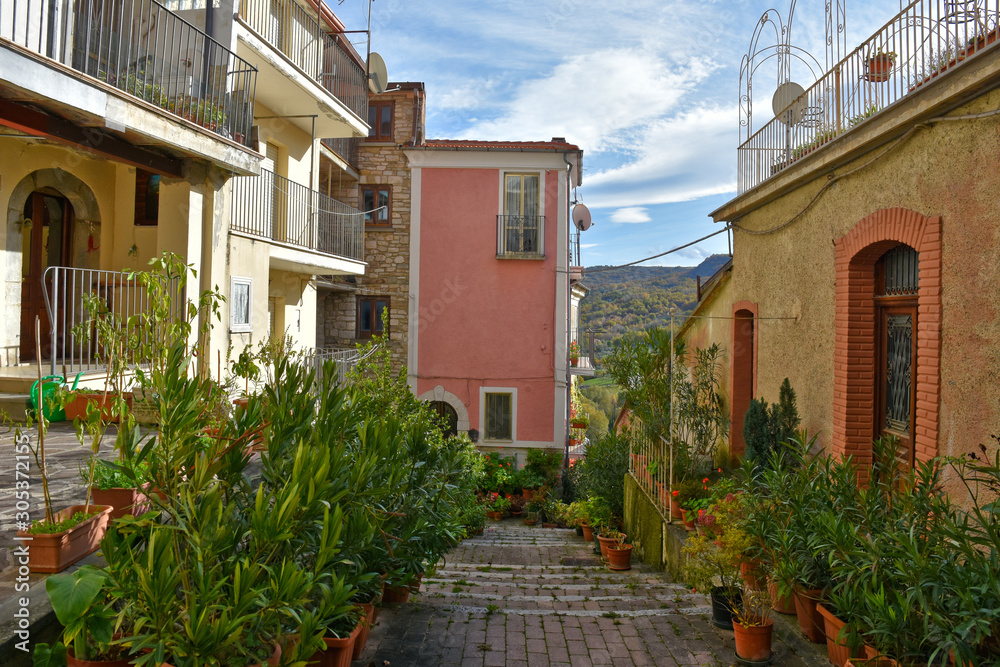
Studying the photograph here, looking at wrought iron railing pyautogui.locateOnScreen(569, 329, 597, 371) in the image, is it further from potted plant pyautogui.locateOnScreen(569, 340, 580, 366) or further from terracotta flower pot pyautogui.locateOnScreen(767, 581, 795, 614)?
terracotta flower pot pyautogui.locateOnScreen(767, 581, 795, 614)

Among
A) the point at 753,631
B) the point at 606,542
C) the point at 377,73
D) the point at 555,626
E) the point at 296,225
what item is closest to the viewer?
the point at 753,631

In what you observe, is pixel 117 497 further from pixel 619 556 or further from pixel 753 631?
pixel 619 556

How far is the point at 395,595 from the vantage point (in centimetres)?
530

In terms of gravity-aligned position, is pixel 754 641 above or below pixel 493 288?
below

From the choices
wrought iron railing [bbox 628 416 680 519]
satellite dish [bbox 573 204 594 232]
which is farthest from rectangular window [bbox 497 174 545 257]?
wrought iron railing [bbox 628 416 680 519]

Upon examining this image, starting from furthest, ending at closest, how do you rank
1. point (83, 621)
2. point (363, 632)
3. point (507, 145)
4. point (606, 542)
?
point (507, 145) → point (606, 542) → point (363, 632) → point (83, 621)

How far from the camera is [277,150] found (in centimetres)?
1180

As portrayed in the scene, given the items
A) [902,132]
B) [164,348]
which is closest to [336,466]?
[164,348]

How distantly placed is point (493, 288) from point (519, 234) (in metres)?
1.55

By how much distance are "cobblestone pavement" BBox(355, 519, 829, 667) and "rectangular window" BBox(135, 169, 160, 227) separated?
5.97 meters

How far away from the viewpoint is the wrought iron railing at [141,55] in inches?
218

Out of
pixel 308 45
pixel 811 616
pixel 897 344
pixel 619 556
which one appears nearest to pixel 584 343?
pixel 619 556

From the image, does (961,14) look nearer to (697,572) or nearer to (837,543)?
(837,543)

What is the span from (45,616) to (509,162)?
1499 cm
